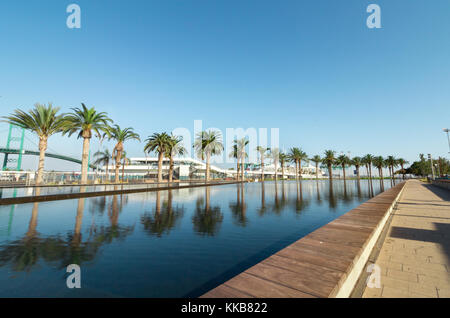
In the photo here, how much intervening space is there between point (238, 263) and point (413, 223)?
7.44 m

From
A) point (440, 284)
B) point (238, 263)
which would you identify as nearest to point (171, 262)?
point (238, 263)

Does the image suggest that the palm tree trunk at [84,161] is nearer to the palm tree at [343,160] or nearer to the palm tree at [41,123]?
the palm tree at [41,123]

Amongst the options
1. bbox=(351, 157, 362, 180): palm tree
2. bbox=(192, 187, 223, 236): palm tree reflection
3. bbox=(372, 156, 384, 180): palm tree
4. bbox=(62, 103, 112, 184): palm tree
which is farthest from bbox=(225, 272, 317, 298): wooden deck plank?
bbox=(372, 156, 384, 180): palm tree

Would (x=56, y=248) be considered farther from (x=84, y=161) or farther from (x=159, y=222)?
(x=84, y=161)

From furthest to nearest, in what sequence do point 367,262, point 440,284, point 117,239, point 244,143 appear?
point 244,143 → point 117,239 → point 367,262 → point 440,284

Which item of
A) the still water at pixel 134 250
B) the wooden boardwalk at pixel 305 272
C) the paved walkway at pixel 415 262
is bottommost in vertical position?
the still water at pixel 134 250

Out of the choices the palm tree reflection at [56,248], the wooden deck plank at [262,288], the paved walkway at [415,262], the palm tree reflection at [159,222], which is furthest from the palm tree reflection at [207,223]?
the paved walkway at [415,262]

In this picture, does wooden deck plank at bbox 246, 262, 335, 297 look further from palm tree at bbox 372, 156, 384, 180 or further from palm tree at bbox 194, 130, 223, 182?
palm tree at bbox 372, 156, 384, 180

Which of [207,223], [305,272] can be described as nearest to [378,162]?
[207,223]

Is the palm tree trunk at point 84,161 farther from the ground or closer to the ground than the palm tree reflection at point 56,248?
farther from the ground

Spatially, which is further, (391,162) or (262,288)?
(391,162)

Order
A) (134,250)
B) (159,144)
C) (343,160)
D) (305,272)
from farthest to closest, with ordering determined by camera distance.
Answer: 1. (343,160)
2. (159,144)
3. (134,250)
4. (305,272)

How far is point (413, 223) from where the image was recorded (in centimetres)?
741
